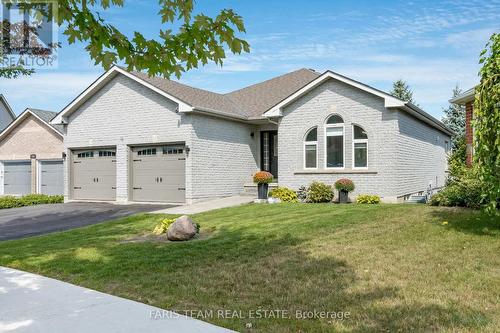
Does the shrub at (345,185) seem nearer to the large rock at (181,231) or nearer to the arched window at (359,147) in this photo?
the arched window at (359,147)

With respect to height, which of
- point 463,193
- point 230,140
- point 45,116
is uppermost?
point 45,116

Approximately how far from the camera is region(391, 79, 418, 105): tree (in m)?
43.6

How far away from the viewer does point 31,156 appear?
2625cm

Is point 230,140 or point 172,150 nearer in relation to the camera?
point 172,150

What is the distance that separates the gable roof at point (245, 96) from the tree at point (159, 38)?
9840 mm

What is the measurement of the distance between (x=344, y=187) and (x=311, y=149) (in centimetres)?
244

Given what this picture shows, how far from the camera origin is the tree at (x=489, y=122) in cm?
859

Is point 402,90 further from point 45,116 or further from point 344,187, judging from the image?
point 45,116

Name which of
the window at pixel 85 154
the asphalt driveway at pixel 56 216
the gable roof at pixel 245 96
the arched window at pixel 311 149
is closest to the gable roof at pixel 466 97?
the gable roof at pixel 245 96

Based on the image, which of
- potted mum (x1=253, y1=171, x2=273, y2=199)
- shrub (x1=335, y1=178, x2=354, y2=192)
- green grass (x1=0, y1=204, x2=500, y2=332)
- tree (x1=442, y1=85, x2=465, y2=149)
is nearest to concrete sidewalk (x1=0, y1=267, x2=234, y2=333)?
green grass (x1=0, y1=204, x2=500, y2=332)

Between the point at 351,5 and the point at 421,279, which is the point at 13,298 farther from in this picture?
the point at 351,5

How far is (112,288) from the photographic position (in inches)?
253

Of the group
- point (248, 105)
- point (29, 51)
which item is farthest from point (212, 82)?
point (29, 51)

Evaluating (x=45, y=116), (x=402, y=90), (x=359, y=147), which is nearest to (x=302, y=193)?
(x=359, y=147)
